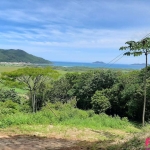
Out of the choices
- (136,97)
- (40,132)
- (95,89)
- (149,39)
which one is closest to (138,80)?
(136,97)

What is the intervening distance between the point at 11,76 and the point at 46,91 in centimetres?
685

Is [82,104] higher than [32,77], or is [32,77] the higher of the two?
[32,77]

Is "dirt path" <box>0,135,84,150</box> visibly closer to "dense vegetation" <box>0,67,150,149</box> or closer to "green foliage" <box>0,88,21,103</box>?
"dense vegetation" <box>0,67,150,149</box>

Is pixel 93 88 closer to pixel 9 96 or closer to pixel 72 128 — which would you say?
pixel 9 96

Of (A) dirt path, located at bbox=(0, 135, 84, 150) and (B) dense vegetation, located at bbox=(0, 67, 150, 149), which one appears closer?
(A) dirt path, located at bbox=(0, 135, 84, 150)

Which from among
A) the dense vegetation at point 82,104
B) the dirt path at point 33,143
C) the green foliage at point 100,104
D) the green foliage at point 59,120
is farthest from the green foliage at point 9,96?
the dirt path at point 33,143

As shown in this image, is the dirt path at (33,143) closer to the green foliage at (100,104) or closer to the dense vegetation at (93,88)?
the dense vegetation at (93,88)

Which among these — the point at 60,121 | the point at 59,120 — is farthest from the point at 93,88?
the point at 60,121

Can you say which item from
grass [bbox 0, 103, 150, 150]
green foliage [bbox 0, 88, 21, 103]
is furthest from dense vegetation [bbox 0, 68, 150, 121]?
grass [bbox 0, 103, 150, 150]

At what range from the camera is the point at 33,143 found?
23.7 feet

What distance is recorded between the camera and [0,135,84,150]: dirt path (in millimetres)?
6747

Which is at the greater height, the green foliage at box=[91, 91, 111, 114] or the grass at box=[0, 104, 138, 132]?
the grass at box=[0, 104, 138, 132]

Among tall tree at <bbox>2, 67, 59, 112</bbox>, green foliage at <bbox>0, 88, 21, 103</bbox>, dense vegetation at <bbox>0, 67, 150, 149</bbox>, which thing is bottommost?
green foliage at <bbox>0, 88, 21, 103</bbox>

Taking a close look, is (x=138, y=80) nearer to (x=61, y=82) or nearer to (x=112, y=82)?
(x=112, y=82)
